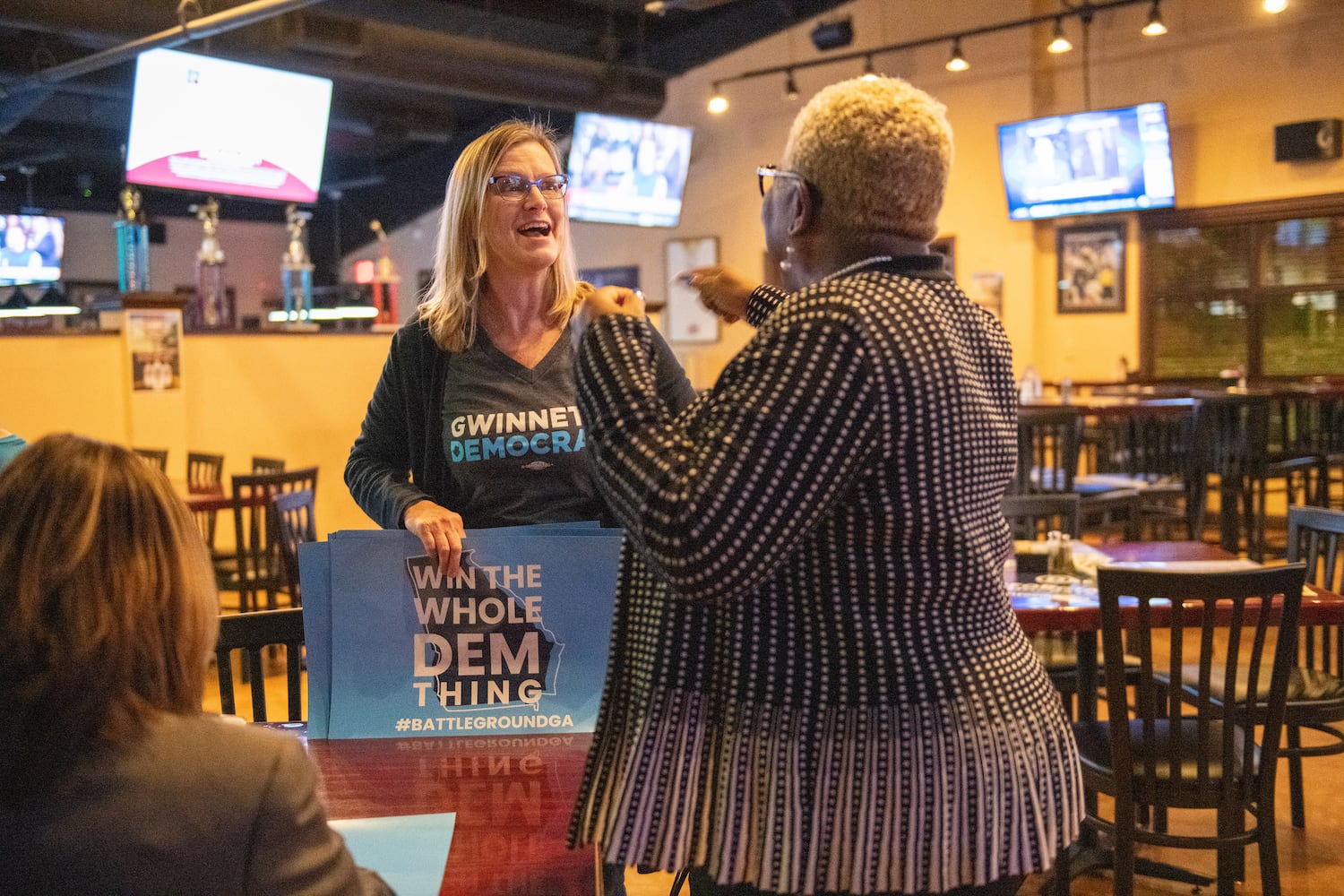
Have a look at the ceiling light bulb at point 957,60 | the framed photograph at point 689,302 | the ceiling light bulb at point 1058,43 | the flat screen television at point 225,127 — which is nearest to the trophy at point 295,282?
the flat screen television at point 225,127

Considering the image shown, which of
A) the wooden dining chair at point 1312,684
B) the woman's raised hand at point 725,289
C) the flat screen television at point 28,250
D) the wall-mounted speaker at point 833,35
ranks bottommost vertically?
the wooden dining chair at point 1312,684

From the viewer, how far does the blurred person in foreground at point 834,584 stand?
3.15ft

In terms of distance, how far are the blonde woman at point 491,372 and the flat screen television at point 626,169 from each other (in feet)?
23.7

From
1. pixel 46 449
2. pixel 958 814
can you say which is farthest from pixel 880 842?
pixel 46 449

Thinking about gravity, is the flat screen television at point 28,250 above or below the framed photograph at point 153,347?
above

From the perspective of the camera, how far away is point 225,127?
22.3ft

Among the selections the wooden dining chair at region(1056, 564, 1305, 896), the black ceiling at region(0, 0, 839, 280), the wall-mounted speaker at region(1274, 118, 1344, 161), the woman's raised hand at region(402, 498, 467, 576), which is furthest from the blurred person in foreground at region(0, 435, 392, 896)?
the wall-mounted speaker at region(1274, 118, 1344, 161)

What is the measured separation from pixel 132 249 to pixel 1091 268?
21.9ft

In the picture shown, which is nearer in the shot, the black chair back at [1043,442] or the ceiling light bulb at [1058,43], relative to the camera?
the black chair back at [1043,442]

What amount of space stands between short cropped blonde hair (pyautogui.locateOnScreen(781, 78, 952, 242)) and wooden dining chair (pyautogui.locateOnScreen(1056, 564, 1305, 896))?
140 cm

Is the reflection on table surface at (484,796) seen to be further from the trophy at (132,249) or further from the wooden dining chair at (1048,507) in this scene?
the trophy at (132,249)

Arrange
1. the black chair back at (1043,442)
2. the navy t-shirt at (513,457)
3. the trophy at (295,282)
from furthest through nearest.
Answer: the trophy at (295,282) → the black chair back at (1043,442) → the navy t-shirt at (513,457)

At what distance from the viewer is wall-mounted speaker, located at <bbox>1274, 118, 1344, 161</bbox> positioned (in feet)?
25.9

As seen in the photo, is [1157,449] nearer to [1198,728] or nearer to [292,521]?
[1198,728]
